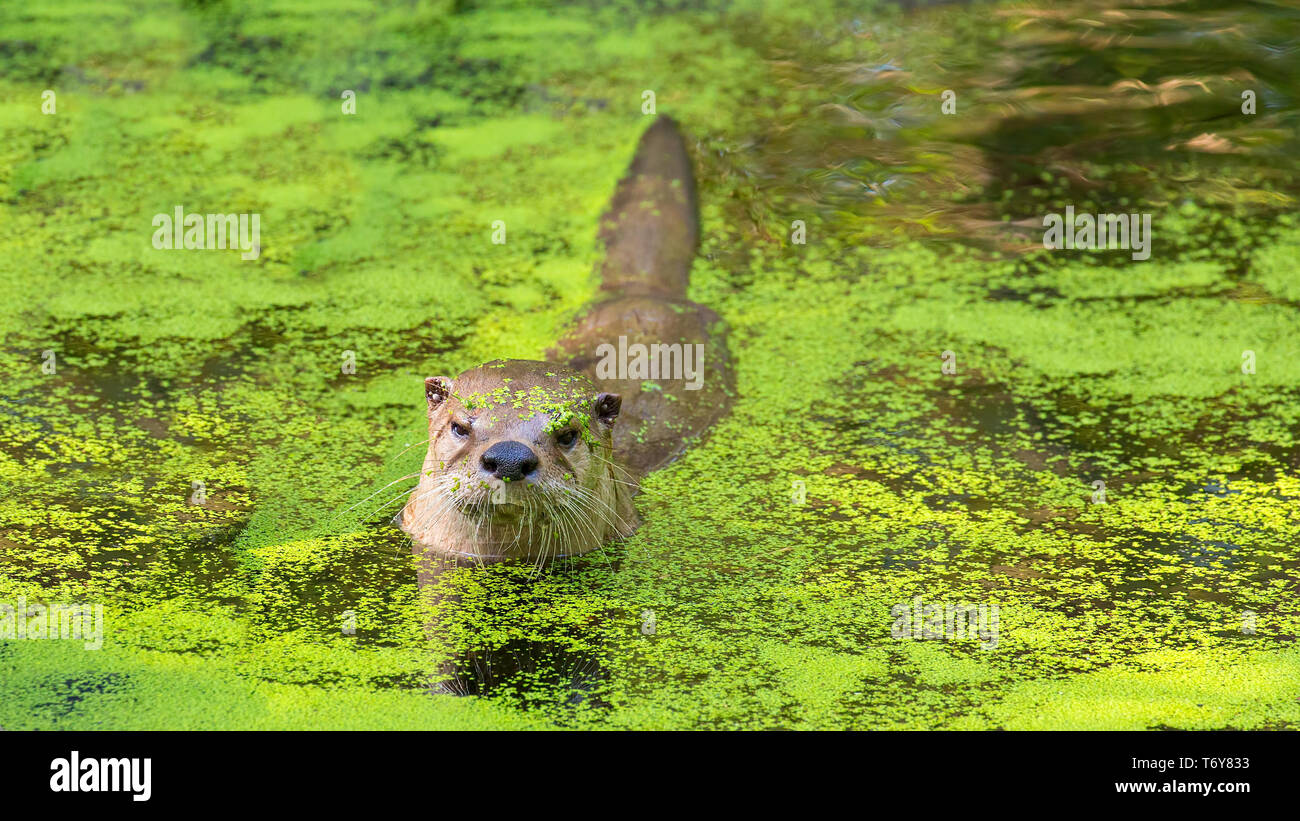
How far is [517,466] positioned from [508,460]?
1.1 inches

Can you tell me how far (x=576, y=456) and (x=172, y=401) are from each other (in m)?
1.59

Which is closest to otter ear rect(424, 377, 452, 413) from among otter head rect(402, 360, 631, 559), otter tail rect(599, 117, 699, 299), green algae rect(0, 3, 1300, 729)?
otter head rect(402, 360, 631, 559)

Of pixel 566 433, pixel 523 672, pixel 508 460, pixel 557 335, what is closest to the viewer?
pixel 523 672

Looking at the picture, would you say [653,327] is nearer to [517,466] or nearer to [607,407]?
[607,407]

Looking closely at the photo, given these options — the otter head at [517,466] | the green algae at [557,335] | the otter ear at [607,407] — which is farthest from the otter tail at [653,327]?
the otter head at [517,466]

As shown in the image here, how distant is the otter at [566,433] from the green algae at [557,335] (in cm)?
9

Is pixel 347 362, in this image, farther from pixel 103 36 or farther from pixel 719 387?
pixel 103 36

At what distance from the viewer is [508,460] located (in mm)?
3941

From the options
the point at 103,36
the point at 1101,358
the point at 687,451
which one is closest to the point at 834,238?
the point at 1101,358

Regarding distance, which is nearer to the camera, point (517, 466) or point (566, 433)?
point (517, 466)

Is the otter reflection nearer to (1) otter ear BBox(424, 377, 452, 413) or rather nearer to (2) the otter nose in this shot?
(2) the otter nose

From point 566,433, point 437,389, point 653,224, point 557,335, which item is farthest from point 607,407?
point 653,224

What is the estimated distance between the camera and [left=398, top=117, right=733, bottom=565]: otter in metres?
4.08

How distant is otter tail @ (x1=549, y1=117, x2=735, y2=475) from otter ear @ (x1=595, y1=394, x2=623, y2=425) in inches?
13.6
